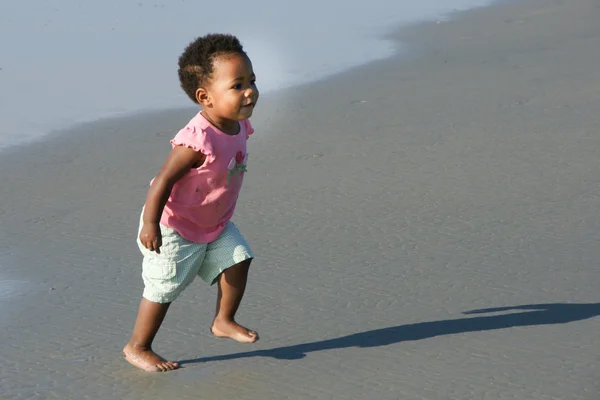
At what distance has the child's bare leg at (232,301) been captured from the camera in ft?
12.3

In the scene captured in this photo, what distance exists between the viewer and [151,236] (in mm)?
3473

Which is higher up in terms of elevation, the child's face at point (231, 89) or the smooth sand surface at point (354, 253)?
the child's face at point (231, 89)

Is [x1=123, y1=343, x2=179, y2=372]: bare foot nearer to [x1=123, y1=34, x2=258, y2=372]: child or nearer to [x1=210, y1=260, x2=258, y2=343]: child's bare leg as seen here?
[x1=123, y1=34, x2=258, y2=372]: child

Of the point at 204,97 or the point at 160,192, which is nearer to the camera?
the point at 160,192

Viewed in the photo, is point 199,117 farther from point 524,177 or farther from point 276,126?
point 276,126

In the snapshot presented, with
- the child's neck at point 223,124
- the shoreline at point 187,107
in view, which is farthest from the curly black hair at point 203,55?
the shoreline at point 187,107

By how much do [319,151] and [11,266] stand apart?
2.23 m

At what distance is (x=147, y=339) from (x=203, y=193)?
1.72ft

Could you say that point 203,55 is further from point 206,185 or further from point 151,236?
point 151,236

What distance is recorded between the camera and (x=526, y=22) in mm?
10773

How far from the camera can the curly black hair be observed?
142 inches

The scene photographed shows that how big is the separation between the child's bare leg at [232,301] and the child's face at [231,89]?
52cm

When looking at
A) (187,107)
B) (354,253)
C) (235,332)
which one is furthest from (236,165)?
(187,107)

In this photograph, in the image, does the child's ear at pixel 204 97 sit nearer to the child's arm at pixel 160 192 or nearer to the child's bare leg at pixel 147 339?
the child's arm at pixel 160 192
